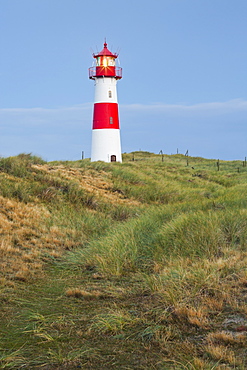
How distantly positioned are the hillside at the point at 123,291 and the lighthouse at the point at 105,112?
76.6 feet

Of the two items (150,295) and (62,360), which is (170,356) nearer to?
(62,360)

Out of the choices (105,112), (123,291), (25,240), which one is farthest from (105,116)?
(123,291)

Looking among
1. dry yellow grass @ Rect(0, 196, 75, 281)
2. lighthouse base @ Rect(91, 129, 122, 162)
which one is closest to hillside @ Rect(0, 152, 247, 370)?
dry yellow grass @ Rect(0, 196, 75, 281)

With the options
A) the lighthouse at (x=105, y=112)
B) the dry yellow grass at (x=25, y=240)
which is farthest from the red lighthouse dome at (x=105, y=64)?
the dry yellow grass at (x=25, y=240)

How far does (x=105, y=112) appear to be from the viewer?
116ft

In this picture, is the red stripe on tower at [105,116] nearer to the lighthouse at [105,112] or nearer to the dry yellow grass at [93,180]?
the lighthouse at [105,112]

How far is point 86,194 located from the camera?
15859 millimetres

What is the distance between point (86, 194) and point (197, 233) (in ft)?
28.8

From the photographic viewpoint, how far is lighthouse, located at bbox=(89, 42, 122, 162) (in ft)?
116

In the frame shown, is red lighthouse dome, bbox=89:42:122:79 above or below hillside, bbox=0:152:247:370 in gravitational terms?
above

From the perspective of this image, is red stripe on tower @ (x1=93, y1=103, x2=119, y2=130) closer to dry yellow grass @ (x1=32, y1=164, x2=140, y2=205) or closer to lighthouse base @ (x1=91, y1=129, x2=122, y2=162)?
lighthouse base @ (x1=91, y1=129, x2=122, y2=162)

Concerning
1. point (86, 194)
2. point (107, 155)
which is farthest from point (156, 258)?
point (107, 155)

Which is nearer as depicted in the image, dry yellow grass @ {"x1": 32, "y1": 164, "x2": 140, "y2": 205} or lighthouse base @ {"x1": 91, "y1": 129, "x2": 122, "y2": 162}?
dry yellow grass @ {"x1": 32, "y1": 164, "x2": 140, "y2": 205}

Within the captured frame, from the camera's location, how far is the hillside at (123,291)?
3936 millimetres
